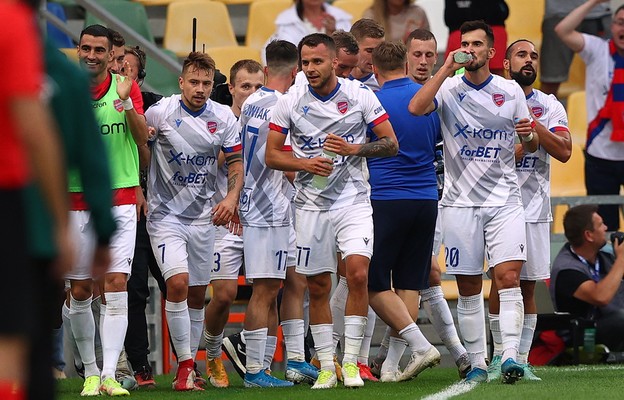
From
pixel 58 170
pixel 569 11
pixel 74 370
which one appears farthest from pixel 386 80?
pixel 569 11

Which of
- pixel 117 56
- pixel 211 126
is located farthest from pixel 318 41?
pixel 117 56

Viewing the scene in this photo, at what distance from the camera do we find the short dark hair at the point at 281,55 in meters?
9.48

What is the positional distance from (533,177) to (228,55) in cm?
532

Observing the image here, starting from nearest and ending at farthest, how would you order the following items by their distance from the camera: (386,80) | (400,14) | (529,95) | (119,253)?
(119,253) → (386,80) → (529,95) → (400,14)

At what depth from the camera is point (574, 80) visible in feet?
51.5

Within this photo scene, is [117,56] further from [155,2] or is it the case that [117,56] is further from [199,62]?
[155,2]

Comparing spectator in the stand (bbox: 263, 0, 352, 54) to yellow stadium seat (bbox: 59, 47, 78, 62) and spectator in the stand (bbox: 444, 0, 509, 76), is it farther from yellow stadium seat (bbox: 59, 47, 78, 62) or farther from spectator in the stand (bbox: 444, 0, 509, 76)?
yellow stadium seat (bbox: 59, 47, 78, 62)

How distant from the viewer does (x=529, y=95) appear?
10094 mm

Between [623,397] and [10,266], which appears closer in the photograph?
[10,266]

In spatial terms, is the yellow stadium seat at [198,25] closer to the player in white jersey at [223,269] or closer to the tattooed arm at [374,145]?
the player in white jersey at [223,269]

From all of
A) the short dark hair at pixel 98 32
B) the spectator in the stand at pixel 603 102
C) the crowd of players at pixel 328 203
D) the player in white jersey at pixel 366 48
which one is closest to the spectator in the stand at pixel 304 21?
the spectator in the stand at pixel 603 102

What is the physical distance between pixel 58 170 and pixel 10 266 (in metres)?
0.32

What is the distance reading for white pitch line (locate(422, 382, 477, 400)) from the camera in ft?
26.7

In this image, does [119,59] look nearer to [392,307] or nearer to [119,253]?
[119,253]
